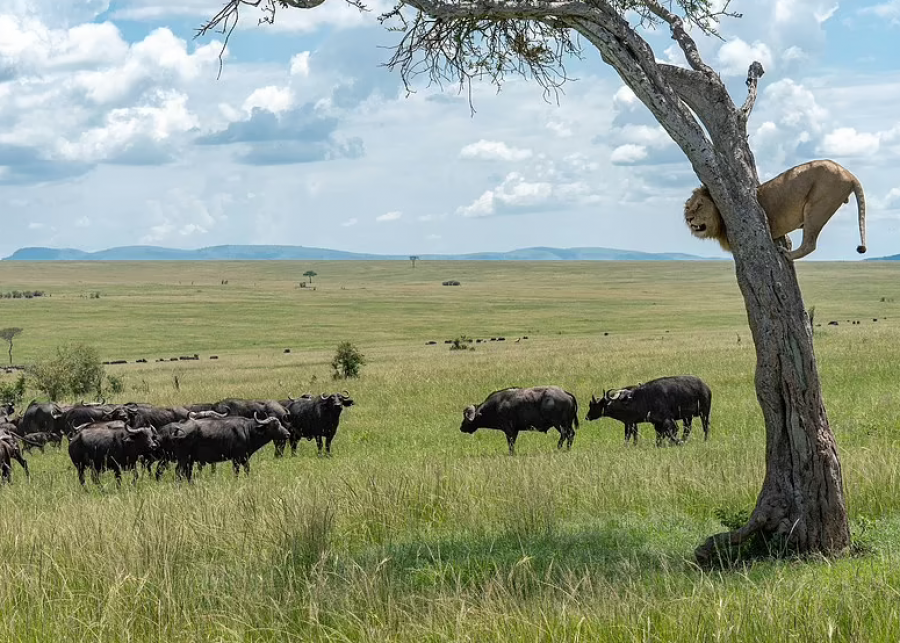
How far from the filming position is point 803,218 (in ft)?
28.1

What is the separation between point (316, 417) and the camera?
73.5 ft

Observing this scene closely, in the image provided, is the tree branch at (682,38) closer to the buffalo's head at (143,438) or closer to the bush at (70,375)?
the buffalo's head at (143,438)

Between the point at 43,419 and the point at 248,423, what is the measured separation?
33.4ft

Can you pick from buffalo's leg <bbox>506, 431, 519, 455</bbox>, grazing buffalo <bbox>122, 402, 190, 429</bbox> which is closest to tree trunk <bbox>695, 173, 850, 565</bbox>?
buffalo's leg <bbox>506, 431, 519, 455</bbox>

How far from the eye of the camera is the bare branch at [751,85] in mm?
9008

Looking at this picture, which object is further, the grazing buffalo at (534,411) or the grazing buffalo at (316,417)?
the grazing buffalo at (316,417)

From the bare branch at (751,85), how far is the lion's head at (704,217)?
82cm

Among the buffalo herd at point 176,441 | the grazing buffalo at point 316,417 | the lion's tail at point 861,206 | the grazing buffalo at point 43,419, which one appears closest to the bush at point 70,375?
the grazing buffalo at point 43,419

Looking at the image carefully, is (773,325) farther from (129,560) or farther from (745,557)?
(129,560)

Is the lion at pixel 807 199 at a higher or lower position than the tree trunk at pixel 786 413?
higher

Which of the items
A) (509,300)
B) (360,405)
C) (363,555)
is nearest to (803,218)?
(363,555)

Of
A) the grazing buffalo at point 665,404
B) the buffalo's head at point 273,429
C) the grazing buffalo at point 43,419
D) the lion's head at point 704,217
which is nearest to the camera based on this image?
the lion's head at point 704,217

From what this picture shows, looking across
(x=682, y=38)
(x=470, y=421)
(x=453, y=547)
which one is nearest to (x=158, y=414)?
(x=470, y=421)

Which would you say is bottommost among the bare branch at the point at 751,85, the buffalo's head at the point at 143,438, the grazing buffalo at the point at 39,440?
the grazing buffalo at the point at 39,440
